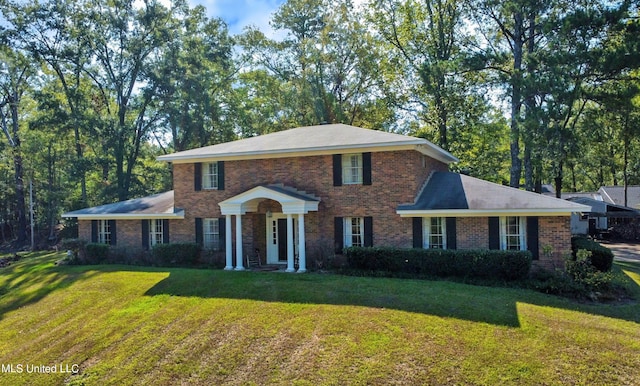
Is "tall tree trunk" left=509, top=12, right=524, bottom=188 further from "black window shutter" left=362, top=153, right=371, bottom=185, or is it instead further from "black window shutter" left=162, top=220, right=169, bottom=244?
"black window shutter" left=162, top=220, right=169, bottom=244

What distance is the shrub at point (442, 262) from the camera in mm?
13461

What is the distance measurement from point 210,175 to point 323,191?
5.19 metres

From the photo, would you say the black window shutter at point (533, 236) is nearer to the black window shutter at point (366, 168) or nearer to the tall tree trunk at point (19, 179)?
the black window shutter at point (366, 168)

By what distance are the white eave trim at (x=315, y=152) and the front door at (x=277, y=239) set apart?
2568 mm

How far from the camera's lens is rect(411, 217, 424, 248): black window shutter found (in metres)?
15.6

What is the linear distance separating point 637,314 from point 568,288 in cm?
177

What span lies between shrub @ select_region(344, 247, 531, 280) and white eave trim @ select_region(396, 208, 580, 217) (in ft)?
4.16

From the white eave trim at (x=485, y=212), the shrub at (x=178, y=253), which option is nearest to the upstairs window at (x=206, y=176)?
the shrub at (x=178, y=253)

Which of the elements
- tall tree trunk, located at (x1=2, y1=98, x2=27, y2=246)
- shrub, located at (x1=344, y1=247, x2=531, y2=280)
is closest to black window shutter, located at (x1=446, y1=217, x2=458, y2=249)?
shrub, located at (x1=344, y1=247, x2=531, y2=280)

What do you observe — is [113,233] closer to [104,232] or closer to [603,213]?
[104,232]

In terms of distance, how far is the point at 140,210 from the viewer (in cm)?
1970

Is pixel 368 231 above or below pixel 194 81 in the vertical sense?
below

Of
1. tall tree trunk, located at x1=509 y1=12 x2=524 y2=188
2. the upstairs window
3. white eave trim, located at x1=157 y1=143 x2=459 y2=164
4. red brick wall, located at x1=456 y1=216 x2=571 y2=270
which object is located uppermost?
tall tree trunk, located at x1=509 y1=12 x2=524 y2=188

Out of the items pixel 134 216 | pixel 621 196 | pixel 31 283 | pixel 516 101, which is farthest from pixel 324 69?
pixel 621 196
